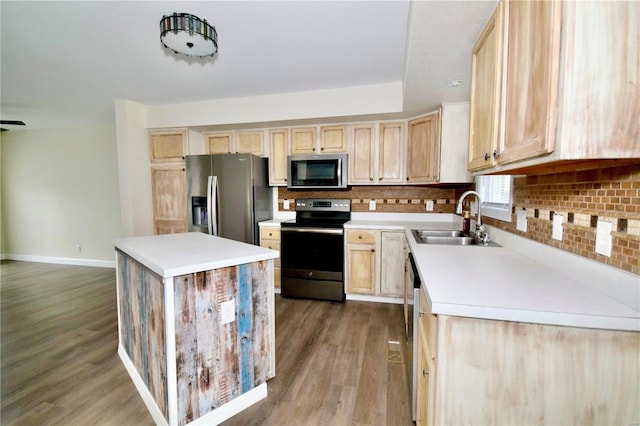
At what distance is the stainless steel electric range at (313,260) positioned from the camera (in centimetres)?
323

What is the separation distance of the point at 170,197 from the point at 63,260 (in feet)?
10.3

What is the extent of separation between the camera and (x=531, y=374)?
2.83ft

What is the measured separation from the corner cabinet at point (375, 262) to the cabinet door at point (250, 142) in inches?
63.6

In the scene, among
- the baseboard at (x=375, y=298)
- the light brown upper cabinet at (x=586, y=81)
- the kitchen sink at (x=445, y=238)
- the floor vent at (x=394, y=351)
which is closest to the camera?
the light brown upper cabinet at (x=586, y=81)

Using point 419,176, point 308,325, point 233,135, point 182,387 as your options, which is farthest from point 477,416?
point 233,135

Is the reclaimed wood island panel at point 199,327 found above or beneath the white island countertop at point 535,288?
beneath

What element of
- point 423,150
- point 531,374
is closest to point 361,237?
point 423,150

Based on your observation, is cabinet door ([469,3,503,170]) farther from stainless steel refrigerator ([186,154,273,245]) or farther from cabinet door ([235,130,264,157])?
cabinet door ([235,130,264,157])

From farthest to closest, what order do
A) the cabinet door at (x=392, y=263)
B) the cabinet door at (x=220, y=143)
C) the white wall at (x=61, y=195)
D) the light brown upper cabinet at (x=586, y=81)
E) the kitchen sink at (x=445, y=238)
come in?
1. the white wall at (x=61, y=195)
2. the cabinet door at (x=220, y=143)
3. the cabinet door at (x=392, y=263)
4. the kitchen sink at (x=445, y=238)
5. the light brown upper cabinet at (x=586, y=81)

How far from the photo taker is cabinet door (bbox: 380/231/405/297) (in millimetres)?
3117

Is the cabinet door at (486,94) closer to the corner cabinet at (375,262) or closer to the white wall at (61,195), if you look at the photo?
the corner cabinet at (375,262)

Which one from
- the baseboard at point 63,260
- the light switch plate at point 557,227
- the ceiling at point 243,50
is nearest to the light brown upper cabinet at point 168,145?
the ceiling at point 243,50

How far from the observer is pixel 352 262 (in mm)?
3275

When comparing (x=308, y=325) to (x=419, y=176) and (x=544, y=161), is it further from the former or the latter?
(x=544, y=161)
